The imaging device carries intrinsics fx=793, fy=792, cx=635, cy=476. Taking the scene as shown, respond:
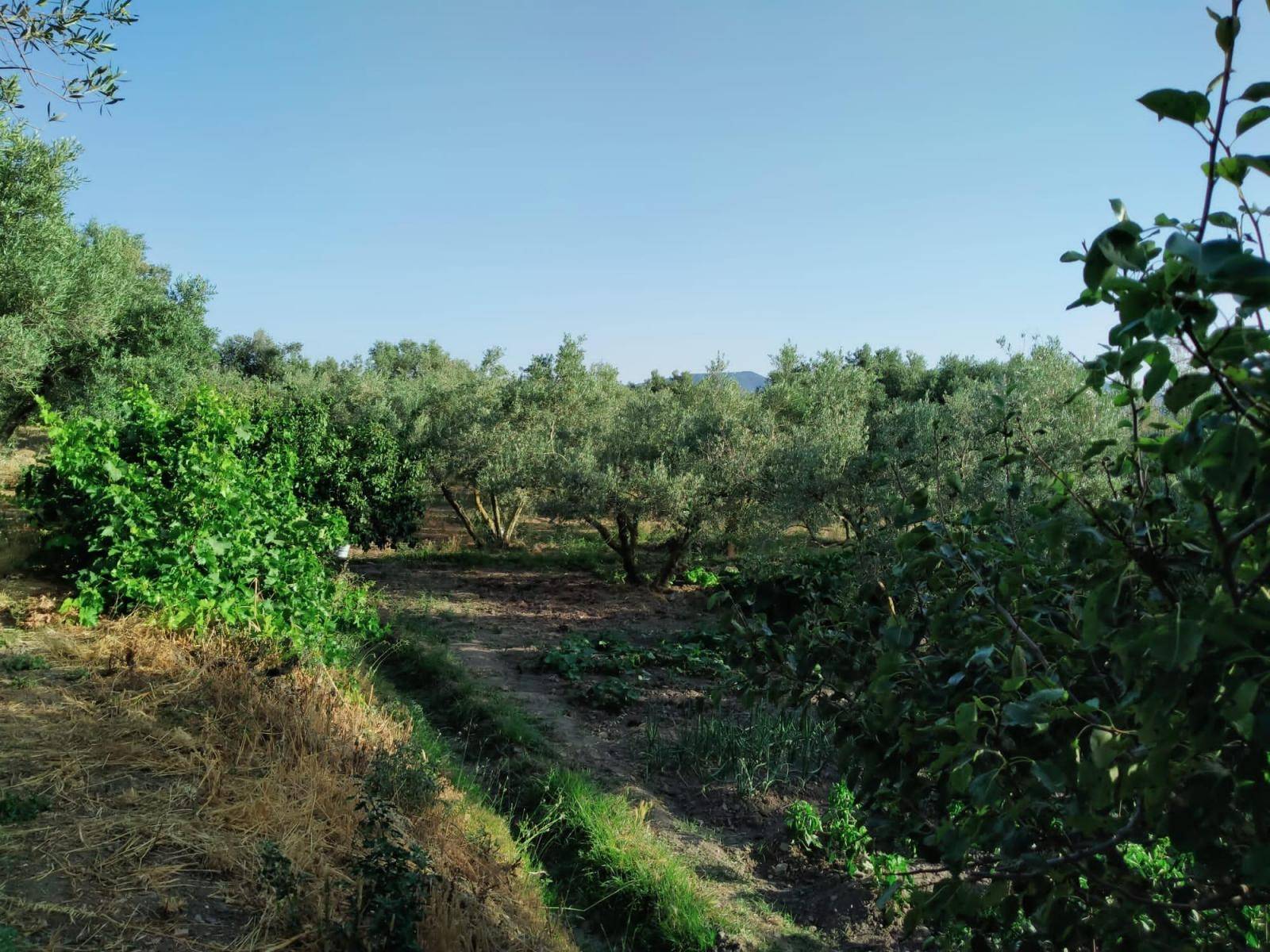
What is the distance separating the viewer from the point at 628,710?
8.84m

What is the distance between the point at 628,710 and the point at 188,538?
4.77 meters

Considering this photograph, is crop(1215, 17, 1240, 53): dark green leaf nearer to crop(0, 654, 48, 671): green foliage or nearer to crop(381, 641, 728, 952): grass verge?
crop(381, 641, 728, 952): grass verge

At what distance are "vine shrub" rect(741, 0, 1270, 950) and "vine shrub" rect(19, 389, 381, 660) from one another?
216 inches

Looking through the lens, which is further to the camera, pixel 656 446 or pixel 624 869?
pixel 656 446

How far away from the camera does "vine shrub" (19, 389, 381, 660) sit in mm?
6473

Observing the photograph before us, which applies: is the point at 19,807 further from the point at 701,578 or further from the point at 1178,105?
the point at 701,578

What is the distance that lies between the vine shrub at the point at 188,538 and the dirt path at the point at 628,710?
8.40ft

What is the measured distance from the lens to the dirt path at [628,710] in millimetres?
5277

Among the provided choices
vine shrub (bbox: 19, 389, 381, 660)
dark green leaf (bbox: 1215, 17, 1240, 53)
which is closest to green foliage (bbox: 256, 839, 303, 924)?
vine shrub (bbox: 19, 389, 381, 660)

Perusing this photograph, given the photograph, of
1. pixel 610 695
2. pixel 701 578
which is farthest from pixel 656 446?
pixel 610 695

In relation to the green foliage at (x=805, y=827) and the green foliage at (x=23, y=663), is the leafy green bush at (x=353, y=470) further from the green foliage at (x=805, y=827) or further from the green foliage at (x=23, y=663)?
the green foliage at (x=805, y=827)

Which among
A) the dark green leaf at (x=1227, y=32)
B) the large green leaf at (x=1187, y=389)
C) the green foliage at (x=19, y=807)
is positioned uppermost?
the dark green leaf at (x=1227, y=32)

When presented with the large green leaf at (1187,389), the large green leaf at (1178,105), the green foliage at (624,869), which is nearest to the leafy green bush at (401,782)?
the green foliage at (624,869)

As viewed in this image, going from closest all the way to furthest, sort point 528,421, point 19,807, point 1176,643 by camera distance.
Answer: point 1176,643, point 19,807, point 528,421
